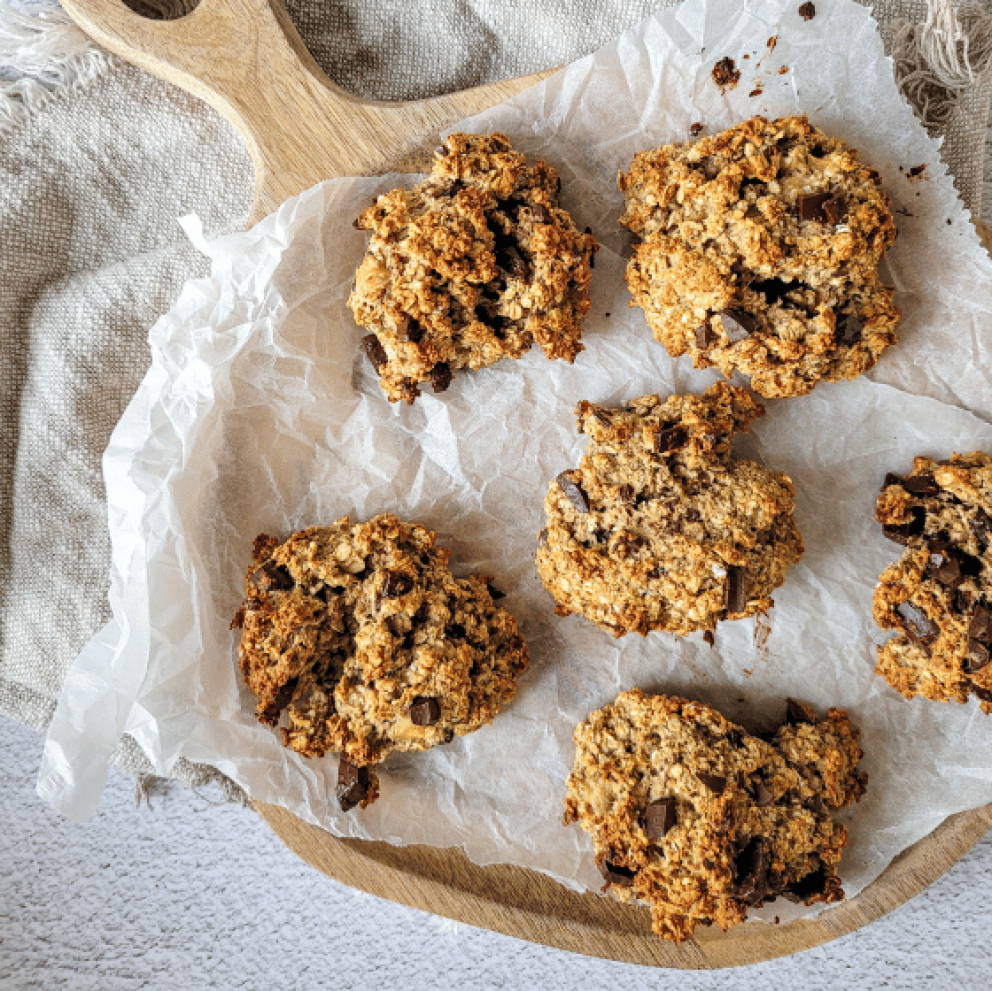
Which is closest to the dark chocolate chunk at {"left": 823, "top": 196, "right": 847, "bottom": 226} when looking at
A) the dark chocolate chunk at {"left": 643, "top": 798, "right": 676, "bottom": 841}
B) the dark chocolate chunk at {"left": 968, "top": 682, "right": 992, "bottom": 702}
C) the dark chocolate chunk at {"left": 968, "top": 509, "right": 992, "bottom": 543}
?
the dark chocolate chunk at {"left": 968, "top": 509, "right": 992, "bottom": 543}

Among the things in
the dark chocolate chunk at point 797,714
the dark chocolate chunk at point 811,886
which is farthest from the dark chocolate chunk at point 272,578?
the dark chocolate chunk at point 811,886

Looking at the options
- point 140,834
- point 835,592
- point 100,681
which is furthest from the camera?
point 140,834

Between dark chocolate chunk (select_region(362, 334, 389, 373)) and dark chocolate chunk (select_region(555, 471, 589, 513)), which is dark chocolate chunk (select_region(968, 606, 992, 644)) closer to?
dark chocolate chunk (select_region(555, 471, 589, 513))

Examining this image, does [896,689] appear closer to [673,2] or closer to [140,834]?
[673,2]

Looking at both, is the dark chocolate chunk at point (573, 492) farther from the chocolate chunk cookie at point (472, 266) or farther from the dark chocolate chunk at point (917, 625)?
the dark chocolate chunk at point (917, 625)

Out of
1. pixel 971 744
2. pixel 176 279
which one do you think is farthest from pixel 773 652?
pixel 176 279

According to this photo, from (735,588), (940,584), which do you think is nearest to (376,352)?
(735,588)

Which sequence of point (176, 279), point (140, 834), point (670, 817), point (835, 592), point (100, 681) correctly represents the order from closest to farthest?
point (670, 817), point (100, 681), point (835, 592), point (176, 279), point (140, 834)
